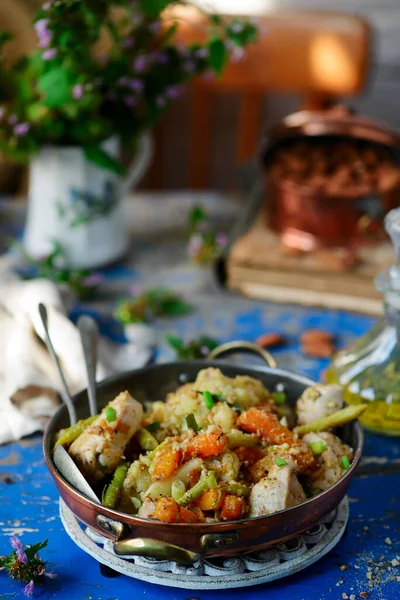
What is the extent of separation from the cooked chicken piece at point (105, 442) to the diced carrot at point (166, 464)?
0.06 m

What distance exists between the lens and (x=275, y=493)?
0.80 meters

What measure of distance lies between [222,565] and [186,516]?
3.8 inches

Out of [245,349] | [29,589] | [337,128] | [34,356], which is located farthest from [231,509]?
[337,128]

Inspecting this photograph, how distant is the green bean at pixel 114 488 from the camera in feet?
2.73

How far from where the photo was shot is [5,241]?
1.72 meters

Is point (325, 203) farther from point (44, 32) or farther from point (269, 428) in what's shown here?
point (269, 428)

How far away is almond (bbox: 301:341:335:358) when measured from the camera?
1.34 m

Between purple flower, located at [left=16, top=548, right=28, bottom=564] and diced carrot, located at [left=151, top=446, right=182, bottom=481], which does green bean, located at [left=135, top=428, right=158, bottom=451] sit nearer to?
diced carrot, located at [left=151, top=446, right=182, bottom=481]

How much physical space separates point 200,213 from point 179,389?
78 cm

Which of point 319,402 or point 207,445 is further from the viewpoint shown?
point 319,402

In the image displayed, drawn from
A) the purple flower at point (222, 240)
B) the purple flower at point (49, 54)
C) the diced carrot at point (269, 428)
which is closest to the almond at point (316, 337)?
the purple flower at point (222, 240)

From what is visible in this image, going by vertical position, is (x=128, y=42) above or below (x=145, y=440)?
above

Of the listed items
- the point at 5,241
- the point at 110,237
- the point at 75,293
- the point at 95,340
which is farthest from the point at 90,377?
the point at 5,241

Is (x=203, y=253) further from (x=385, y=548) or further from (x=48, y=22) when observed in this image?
(x=385, y=548)
